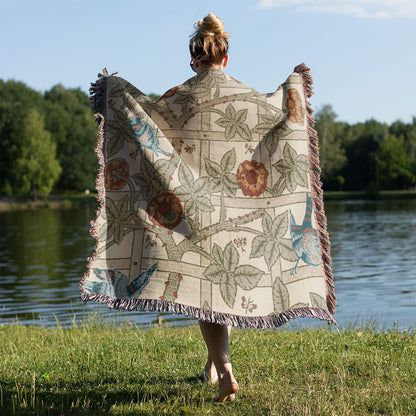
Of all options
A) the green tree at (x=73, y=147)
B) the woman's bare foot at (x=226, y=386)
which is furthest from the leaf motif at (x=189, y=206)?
the green tree at (x=73, y=147)

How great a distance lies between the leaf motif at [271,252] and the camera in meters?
3.77

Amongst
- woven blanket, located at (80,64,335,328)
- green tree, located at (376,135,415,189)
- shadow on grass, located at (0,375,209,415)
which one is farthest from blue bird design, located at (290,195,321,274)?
green tree, located at (376,135,415,189)

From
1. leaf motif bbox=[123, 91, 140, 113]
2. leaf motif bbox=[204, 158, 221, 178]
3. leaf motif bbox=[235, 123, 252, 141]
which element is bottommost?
leaf motif bbox=[204, 158, 221, 178]

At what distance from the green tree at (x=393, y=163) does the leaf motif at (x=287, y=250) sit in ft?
264

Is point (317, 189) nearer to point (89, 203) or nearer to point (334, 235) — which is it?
point (334, 235)

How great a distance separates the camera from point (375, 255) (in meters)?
21.2

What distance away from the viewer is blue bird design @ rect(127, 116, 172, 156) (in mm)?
3762

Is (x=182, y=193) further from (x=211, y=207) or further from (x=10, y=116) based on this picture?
(x=10, y=116)

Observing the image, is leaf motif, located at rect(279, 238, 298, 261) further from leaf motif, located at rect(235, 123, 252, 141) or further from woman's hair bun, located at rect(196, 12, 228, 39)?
woman's hair bun, located at rect(196, 12, 228, 39)

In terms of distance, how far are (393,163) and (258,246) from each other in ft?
266

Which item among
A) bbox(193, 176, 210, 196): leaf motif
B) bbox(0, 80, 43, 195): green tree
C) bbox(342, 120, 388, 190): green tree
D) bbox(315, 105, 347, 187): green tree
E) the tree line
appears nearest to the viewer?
bbox(193, 176, 210, 196): leaf motif

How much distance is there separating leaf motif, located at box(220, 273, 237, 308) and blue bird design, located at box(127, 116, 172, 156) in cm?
79

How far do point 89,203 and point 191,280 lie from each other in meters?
56.0

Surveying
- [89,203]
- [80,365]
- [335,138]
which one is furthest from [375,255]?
[335,138]
